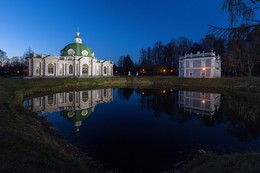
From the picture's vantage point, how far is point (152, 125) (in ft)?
34.2

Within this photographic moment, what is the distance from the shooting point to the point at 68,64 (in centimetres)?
4297

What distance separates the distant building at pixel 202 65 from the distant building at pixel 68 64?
27.4 meters

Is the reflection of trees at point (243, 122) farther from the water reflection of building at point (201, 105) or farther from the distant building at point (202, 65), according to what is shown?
the distant building at point (202, 65)

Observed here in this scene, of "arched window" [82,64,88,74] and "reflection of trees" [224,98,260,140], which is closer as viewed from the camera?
"reflection of trees" [224,98,260,140]

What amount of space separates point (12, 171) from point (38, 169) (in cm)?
54

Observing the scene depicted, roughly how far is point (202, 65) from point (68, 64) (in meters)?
36.1

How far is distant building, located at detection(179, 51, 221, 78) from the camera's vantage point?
36688 mm

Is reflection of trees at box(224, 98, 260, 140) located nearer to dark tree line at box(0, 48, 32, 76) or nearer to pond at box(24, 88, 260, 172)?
pond at box(24, 88, 260, 172)

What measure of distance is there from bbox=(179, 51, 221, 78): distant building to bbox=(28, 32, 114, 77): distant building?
2739cm

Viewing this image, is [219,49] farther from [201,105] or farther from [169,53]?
[201,105]

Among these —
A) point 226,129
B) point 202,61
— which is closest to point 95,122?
point 226,129

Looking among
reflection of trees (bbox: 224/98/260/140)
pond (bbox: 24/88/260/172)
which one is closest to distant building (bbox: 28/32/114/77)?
pond (bbox: 24/88/260/172)

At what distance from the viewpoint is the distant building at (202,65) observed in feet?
120

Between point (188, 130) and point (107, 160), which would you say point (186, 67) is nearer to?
point (188, 130)
